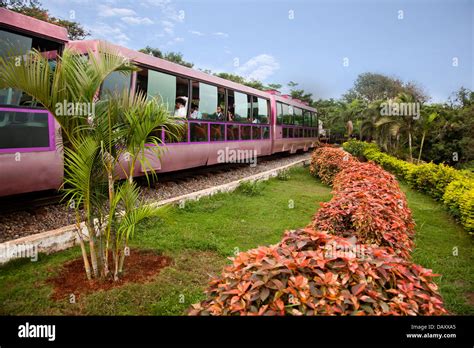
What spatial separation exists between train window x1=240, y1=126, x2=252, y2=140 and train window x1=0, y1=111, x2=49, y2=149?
712 cm

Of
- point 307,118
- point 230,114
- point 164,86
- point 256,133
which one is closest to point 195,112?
point 164,86

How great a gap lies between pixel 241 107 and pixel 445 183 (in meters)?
6.27

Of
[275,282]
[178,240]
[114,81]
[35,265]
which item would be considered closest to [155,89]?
[114,81]

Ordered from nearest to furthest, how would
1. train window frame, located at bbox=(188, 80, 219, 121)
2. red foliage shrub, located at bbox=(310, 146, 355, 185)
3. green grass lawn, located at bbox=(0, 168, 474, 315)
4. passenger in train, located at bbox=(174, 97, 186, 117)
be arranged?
green grass lawn, located at bbox=(0, 168, 474, 315) → passenger in train, located at bbox=(174, 97, 186, 117) → train window frame, located at bbox=(188, 80, 219, 121) → red foliage shrub, located at bbox=(310, 146, 355, 185)

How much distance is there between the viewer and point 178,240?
4.85 meters

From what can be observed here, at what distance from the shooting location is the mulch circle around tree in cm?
341

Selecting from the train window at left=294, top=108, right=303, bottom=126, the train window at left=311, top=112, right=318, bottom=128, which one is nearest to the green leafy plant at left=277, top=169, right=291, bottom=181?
the train window at left=294, top=108, right=303, bottom=126

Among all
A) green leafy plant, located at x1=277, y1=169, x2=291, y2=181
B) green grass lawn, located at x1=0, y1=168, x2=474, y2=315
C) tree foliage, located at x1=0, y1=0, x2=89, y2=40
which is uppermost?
tree foliage, located at x1=0, y1=0, x2=89, y2=40

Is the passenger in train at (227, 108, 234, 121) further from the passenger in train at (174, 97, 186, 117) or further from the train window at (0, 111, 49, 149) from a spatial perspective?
the train window at (0, 111, 49, 149)

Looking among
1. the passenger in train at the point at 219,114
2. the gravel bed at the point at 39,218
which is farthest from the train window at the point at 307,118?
the gravel bed at the point at 39,218

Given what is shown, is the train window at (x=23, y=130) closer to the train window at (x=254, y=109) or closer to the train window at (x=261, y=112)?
the train window at (x=254, y=109)

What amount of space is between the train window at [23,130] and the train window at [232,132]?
6.06 m

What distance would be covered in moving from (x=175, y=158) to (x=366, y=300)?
6.67 meters
